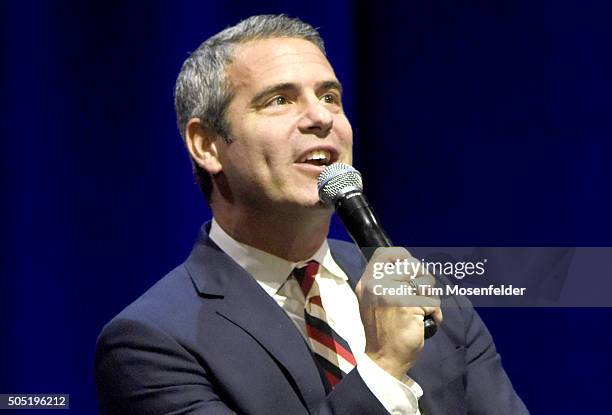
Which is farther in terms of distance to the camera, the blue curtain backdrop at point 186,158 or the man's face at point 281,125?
the blue curtain backdrop at point 186,158

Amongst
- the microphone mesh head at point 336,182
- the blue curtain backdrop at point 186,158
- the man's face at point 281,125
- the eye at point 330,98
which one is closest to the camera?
the microphone mesh head at point 336,182

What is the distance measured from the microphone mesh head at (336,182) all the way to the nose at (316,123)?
Result: 149 mm

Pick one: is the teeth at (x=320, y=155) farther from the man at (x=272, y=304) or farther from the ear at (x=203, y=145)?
the ear at (x=203, y=145)

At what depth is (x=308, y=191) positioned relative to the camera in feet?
5.51

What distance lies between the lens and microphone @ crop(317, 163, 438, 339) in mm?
1380

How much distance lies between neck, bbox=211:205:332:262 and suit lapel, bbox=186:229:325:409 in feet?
0.19

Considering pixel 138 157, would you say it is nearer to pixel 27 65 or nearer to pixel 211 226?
pixel 27 65

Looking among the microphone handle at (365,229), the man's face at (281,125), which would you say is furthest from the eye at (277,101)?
the microphone handle at (365,229)

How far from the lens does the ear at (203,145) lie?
1837mm

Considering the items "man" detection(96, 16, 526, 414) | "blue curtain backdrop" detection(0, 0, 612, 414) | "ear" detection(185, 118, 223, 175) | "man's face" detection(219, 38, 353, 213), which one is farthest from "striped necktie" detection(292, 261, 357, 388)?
"blue curtain backdrop" detection(0, 0, 612, 414)

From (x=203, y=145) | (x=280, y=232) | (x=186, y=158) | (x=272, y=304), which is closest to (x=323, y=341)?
(x=272, y=304)

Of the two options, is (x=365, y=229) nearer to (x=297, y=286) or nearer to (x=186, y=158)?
(x=297, y=286)

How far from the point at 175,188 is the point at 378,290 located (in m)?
1.03

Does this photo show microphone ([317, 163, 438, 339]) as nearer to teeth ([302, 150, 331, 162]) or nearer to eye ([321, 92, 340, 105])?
teeth ([302, 150, 331, 162])
